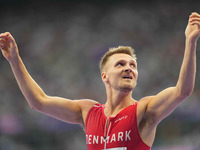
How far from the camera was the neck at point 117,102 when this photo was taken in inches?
133

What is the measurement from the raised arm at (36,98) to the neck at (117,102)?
0.73 feet

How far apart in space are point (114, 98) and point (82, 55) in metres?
4.47

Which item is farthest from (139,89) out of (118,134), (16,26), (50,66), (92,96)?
(118,134)

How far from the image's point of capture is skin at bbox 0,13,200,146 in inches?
114

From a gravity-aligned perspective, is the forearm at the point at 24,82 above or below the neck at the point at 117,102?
above

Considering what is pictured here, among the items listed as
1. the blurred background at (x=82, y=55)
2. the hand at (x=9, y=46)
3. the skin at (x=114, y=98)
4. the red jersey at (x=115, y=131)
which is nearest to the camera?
the skin at (x=114, y=98)

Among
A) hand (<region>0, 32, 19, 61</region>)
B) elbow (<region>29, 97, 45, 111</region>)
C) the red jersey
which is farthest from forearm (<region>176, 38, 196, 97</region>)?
hand (<region>0, 32, 19, 61</region>)

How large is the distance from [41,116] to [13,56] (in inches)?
163

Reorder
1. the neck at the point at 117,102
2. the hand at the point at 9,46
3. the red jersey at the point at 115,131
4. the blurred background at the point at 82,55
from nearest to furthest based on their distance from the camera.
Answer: the red jersey at the point at 115,131 → the hand at the point at 9,46 → the neck at the point at 117,102 → the blurred background at the point at 82,55

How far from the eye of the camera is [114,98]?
11.4 ft

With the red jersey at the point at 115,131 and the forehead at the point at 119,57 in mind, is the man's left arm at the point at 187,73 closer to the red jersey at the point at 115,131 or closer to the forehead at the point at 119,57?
the red jersey at the point at 115,131

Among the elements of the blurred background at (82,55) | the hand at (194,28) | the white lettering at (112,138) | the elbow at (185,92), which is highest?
the blurred background at (82,55)

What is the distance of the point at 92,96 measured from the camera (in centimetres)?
732

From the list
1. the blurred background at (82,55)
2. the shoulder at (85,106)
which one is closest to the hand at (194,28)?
the shoulder at (85,106)
